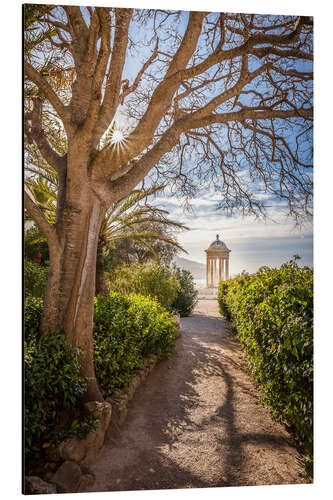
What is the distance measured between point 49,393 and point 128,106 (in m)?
3.12

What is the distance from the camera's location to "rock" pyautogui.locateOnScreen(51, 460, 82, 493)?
6.61 feet

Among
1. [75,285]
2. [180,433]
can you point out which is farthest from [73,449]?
[75,285]

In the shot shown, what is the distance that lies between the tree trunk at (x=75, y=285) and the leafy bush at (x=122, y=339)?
1.06 feet

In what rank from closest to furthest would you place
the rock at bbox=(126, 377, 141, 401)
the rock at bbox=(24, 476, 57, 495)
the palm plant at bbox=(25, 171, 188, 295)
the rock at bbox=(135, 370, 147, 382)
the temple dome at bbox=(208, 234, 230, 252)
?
the rock at bbox=(24, 476, 57, 495), the rock at bbox=(126, 377, 141, 401), the temple dome at bbox=(208, 234, 230, 252), the rock at bbox=(135, 370, 147, 382), the palm plant at bbox=(25, 171, 188, 295)

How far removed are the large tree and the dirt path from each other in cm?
56

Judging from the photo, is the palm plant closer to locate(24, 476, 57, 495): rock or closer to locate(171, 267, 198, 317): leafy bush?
locate(171, 267, 198, 317): leafy bush

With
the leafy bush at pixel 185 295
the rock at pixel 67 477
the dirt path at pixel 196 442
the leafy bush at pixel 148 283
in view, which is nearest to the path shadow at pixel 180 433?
the dirt path at pixel 196 442

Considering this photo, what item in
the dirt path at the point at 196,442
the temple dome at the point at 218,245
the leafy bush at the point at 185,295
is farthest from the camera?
the leafy bush at the point at 185,295

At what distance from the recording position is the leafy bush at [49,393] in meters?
2.05

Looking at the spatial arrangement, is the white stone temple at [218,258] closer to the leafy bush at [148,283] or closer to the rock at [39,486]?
the rock at [39,486]

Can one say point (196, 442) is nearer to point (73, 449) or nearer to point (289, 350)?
point (73, 449)

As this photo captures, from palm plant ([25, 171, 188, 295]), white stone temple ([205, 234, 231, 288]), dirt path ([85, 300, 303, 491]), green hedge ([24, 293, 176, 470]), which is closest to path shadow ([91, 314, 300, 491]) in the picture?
dirt path ([85, 300, 303, 491])

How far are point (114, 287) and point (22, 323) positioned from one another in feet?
15.3
